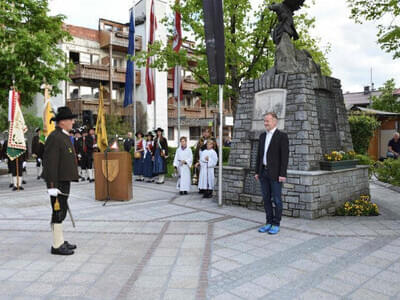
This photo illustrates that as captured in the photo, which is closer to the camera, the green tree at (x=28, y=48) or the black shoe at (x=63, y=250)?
the black shoe at (x=63, y=250)

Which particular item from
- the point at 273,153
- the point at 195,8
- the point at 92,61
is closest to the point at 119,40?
the point at 92,61

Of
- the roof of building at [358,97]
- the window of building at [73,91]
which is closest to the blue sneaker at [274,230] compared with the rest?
the window of building at [73,91]

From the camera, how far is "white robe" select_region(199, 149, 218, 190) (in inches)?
385

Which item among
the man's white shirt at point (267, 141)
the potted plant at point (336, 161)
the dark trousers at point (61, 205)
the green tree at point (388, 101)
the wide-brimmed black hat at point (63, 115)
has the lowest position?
the dark trousers at point (61, 205)

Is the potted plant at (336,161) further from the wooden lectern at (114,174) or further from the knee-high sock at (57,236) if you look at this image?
the knee-high sock at (57,236)

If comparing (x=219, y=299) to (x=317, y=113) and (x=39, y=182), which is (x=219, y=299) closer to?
(x=317, y=113)

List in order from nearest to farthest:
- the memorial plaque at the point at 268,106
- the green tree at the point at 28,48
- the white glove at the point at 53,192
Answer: the white glove at the point at 53,192
the memorial plaque at the point at 268,106
the green tree at the point at 28,48

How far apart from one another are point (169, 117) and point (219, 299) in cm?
3327

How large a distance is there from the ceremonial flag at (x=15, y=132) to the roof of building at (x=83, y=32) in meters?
21.5

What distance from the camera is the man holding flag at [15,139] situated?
11469mm

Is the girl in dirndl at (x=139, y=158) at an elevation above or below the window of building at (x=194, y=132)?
below

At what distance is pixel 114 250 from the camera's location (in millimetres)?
5082

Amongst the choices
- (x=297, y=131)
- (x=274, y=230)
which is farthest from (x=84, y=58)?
(x=274, y=230)

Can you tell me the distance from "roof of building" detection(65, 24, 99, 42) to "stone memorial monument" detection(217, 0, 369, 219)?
1063 inches
